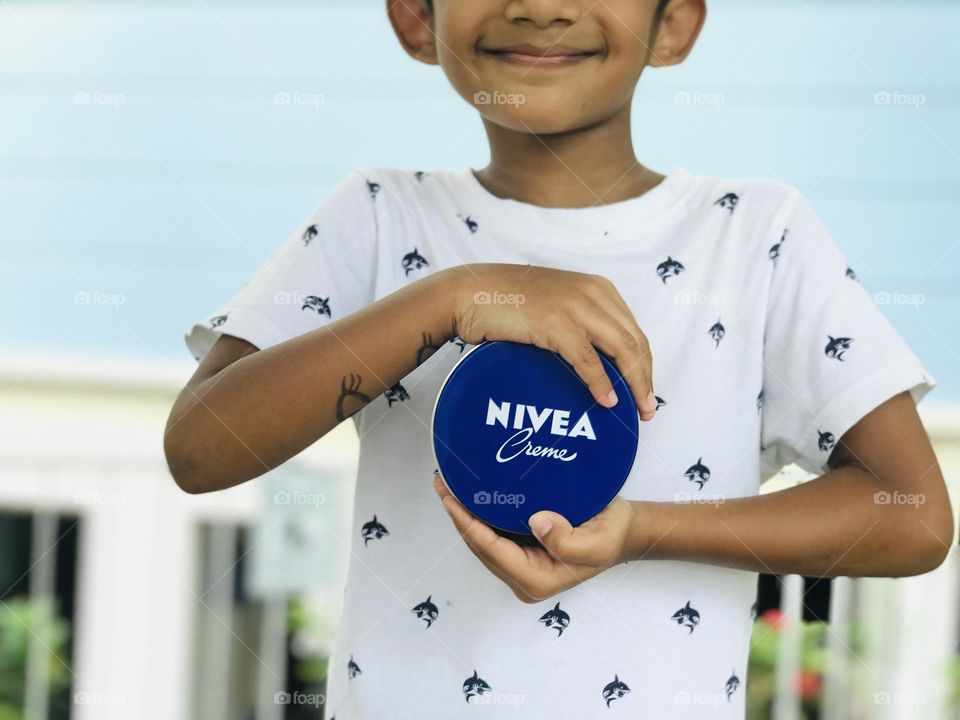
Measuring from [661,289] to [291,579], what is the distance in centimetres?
304

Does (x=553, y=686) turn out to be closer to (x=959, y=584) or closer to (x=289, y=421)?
(x=289, y=421)

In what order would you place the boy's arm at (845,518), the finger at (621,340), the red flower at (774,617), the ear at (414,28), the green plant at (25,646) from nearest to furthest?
1. the finger at (621,340)
2. the boy's arm at (845,518)
3. the ear at (414,28)
4. the red flower at (774,617)
5. the green plant at (25,646)

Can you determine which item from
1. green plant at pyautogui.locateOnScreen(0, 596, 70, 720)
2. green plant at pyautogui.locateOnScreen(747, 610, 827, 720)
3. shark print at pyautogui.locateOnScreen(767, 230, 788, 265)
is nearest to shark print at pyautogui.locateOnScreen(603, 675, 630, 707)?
shark print at pyautogui.locateOnScreen(767, 230, 788, 265)

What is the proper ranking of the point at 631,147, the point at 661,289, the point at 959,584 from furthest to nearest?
1. the point at 959,584
2. the point at 631,147
3. the point at 661,289

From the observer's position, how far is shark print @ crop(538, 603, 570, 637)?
3.52 ft

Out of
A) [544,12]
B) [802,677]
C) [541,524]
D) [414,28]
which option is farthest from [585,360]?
[802,677]

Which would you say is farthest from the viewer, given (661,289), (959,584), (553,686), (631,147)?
(959,584)

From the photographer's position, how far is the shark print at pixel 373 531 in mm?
1138

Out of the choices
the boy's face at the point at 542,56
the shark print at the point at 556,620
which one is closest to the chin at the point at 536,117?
the boy's face at the point at 542,56

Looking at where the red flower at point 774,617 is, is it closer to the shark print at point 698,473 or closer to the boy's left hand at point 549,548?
the shark print at point 698,473

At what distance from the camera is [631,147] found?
1.28 meters

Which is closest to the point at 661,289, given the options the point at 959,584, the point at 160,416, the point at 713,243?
the point at 713,243

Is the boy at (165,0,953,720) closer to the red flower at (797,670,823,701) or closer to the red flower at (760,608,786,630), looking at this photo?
the red flower at (760,608,786,630)

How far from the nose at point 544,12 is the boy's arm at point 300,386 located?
283 mm
